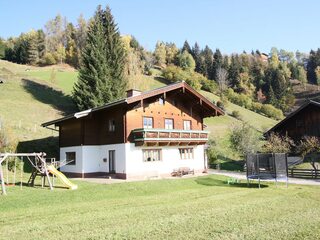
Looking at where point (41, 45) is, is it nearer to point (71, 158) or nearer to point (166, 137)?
point (71, 158)

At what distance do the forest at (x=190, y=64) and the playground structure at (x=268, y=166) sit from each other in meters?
56.4

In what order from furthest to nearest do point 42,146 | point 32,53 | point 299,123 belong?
point 32,53
point 299,123
point 42,146

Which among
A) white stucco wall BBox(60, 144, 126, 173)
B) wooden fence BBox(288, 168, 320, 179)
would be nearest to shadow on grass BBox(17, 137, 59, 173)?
white stucco wall BBox(60, 144, 126, 173)

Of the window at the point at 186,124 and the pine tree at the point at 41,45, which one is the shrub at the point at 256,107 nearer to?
the pine tree at the point at 41,45

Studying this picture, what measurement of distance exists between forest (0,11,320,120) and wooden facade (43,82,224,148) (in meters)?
48.3

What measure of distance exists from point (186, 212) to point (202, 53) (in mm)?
120262


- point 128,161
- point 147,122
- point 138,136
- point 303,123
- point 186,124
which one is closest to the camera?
point 128,161

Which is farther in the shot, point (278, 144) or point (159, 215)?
point (278, 144)

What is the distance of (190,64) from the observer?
114875mm

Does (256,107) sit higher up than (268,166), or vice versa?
(256,107)

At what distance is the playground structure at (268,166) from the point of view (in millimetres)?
21984

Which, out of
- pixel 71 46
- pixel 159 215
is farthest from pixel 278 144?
pixel 71 46

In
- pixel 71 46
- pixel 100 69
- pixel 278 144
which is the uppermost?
pixel 71 46

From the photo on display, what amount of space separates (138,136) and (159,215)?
48.8ft
